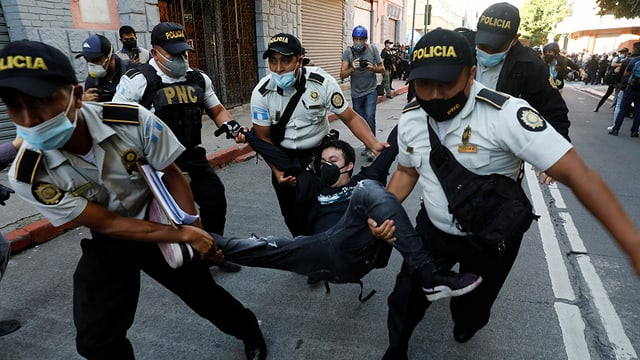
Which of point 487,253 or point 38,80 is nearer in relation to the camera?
point 38,80

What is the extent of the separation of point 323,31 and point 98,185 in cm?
1357

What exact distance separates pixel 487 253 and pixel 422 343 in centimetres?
78

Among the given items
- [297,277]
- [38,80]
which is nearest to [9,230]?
[297,277]

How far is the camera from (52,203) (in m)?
1.56

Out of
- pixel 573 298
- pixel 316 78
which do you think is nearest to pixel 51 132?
pixel 316 78

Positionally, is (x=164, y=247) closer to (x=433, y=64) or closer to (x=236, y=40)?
(x=433, y=64)

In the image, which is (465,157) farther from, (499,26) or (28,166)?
(28,166)

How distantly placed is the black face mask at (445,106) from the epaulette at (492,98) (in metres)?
0.06

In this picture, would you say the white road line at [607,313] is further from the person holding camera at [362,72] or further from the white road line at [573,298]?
the person holding camera at [362,72]

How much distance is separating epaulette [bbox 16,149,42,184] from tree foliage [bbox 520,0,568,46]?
57466 millimetres

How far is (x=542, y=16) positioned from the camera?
5106 cm

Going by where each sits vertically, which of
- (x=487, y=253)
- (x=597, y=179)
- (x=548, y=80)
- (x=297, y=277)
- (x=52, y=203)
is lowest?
(x=297, y=277)

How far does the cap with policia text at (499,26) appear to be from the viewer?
109 inches

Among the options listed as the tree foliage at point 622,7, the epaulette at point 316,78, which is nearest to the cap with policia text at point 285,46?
the epaulette at point 316,78
